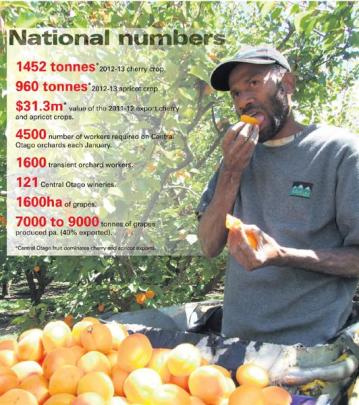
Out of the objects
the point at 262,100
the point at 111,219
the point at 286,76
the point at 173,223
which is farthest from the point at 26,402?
the point at 173,223

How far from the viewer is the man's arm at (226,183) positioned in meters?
1.77

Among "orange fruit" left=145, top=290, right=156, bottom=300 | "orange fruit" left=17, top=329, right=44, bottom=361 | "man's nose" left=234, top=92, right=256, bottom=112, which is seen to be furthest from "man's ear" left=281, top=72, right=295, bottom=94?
"orange fruit" left=145, top=290, right=156, bottom=300

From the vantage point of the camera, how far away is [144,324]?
71.1 inches

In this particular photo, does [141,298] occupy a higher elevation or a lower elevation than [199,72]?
lower

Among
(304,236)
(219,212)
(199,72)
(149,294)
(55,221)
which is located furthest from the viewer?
(149,294)

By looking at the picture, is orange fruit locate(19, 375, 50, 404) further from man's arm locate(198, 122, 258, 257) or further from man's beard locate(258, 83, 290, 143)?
man's beard locate(258, 83, 290, 143)

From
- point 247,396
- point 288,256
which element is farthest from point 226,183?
point 247,396

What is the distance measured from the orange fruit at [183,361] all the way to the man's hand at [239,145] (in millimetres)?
787

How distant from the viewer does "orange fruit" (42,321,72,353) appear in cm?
147

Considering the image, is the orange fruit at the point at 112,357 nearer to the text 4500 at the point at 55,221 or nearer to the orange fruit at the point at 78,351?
the orange fruit at the point at 78,351

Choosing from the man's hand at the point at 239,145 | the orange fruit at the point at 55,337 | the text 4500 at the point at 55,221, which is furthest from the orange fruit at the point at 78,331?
the text 4500 at the point at 55,221

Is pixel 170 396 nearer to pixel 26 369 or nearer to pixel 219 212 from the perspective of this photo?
pixel 26 369

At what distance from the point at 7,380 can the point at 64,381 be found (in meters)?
0.16

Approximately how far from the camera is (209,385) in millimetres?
1211
